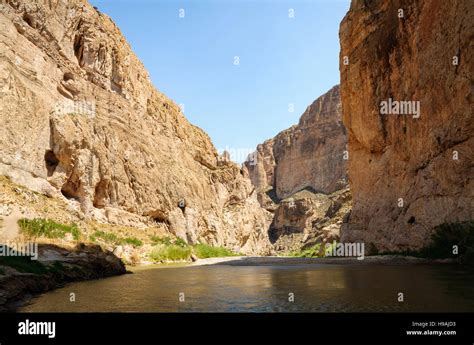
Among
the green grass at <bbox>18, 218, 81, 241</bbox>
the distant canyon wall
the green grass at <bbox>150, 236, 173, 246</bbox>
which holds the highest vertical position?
the distant canyon wall

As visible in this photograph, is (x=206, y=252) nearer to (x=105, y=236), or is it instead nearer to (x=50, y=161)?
(x=105, y=236)

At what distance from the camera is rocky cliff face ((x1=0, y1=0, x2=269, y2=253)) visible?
30641 millimetres

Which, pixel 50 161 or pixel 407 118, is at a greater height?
pixel 407 118

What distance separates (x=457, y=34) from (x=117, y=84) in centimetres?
3758

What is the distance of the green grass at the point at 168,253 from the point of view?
34281mm

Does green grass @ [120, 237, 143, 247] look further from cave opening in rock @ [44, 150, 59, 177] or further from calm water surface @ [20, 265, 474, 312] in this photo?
calm water surface @ [20, 265, 474, 312]

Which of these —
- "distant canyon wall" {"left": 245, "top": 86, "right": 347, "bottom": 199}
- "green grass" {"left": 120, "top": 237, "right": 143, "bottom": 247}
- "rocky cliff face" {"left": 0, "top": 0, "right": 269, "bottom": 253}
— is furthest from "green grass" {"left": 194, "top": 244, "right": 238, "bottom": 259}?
"distant canyon wall" {"left": 245, "top": 86, "right": 347, "bottom": 199}

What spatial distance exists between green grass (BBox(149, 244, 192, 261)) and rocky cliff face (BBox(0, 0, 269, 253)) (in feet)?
22.5

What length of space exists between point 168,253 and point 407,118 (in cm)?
2423

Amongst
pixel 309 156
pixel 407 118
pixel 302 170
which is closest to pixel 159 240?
pixel 407 118

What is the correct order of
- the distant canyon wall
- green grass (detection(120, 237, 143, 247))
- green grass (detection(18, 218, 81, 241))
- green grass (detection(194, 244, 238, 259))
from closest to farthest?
green grass (detection(18, 218, 81, 241)), green grass (detection(120, 237, 143, 247)), green grass (detection(194, 244, 238, 259)), the distant canyon wall

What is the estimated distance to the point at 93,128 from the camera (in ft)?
132
